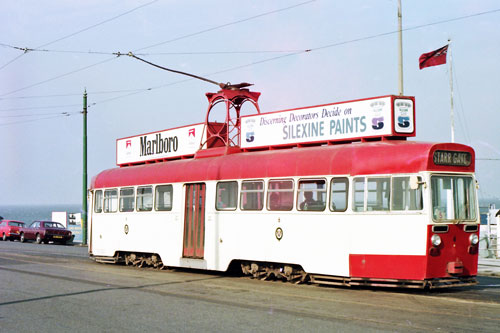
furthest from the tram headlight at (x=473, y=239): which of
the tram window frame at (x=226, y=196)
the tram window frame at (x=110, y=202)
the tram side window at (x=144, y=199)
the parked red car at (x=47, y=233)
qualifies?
the parked red car at (x=47, y=233)

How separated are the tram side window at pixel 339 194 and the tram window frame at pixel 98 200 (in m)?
11.3

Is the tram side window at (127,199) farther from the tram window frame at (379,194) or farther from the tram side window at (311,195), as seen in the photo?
the tram window frame at (379,194)

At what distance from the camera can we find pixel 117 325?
1011 centimetres

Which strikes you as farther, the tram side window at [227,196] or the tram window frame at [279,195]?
the tram side window at [227,196]

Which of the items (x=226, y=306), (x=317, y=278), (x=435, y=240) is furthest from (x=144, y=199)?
(x=435, y=240)

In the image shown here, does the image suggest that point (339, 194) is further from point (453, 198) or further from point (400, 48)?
point (400, 48)

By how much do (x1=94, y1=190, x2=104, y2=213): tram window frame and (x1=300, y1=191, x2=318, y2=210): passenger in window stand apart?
34.4ft

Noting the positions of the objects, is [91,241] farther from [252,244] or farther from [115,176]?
[252,244]

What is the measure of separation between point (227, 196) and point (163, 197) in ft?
10.5

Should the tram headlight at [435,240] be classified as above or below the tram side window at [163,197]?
below

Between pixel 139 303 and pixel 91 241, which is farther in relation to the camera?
pixel 91 241

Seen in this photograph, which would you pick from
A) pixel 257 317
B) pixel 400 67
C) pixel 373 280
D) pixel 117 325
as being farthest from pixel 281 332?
pixel 400 67

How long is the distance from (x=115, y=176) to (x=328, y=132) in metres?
9.75

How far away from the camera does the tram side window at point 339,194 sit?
1442cm
